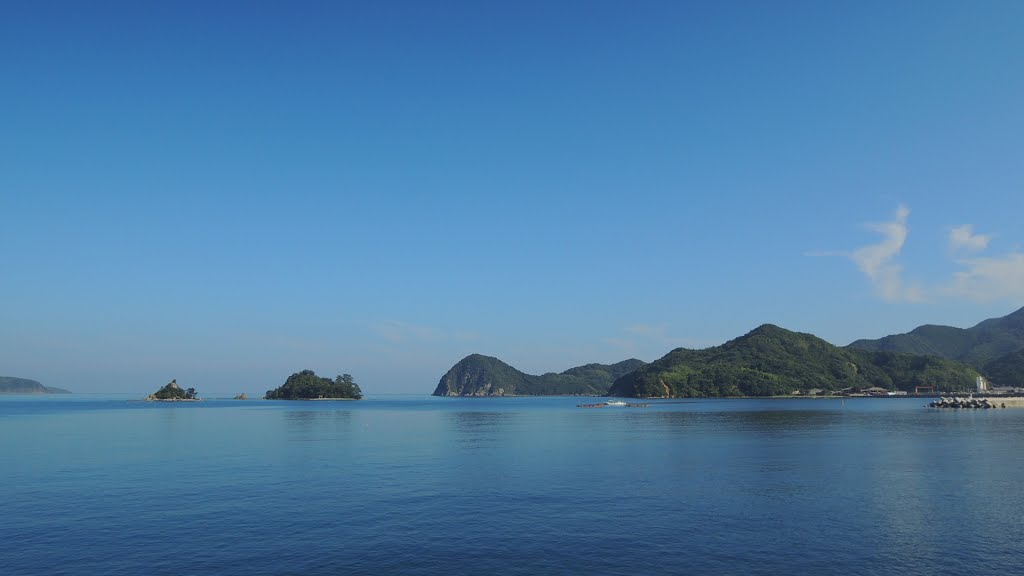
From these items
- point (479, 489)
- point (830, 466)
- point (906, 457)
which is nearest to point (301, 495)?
point (479, 489)

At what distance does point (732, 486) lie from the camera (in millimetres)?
55000

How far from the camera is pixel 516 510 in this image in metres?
45.8

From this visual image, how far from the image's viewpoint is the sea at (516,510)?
3350cm

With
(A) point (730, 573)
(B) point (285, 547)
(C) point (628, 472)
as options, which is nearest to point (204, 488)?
(B) point (285, 547)

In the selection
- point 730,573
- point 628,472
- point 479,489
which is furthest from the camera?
point 628,472

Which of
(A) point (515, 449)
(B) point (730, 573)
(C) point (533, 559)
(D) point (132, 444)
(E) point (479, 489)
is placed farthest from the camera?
(D) point (132, 444)

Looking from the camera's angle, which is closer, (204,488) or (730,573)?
(730,573)

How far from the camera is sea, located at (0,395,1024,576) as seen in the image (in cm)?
3350

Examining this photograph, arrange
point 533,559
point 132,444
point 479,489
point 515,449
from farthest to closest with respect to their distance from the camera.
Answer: point 132,444
point 515,449
point 479,489
point 533,559

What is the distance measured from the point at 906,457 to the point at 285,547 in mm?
72913

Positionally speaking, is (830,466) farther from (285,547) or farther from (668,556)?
(285,547)

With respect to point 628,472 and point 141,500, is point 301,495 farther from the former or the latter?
point 628,472

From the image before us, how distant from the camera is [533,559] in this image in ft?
111

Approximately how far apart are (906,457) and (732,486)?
3435 centimetres
